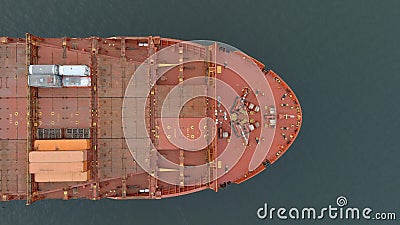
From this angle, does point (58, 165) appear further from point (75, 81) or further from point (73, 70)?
point (73, 70)

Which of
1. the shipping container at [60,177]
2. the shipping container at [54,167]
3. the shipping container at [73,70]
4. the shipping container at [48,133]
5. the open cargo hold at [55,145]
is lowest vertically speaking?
the shipping container at [60,177]

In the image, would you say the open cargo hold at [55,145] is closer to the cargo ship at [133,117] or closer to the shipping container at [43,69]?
the cargo ship at [133,117]

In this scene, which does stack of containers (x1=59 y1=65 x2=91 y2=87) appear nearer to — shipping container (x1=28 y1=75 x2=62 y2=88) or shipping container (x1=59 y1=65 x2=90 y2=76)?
shipping container (x1=59 y1=65 x2=90 y2=76)

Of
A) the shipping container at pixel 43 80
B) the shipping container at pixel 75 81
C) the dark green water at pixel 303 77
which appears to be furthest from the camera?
the dark green water at pixel 303 77

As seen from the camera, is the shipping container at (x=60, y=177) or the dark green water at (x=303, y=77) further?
the dark green water at (x=303, y=77)

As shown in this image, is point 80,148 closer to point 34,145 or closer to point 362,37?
point 34,145

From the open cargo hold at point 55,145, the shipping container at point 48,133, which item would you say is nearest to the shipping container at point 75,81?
the shipping container at point 48,133

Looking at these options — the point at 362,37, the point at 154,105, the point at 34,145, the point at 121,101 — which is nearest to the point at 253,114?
the point at 154,105
